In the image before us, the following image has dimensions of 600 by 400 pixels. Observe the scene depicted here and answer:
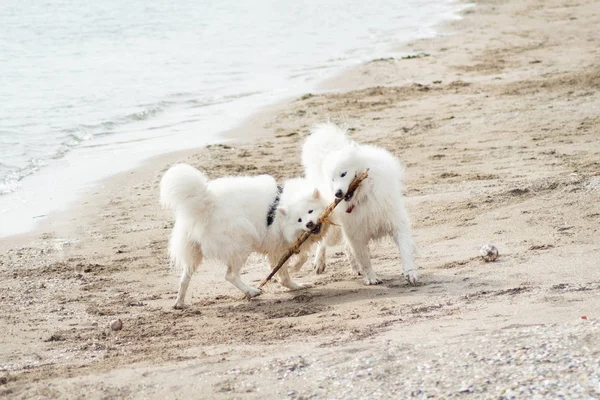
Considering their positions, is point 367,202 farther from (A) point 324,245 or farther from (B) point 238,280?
(B) point 238,280

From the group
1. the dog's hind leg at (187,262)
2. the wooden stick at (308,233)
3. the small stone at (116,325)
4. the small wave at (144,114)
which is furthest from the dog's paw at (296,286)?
the small wave at (144,114)

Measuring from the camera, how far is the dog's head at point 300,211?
24.3 ft

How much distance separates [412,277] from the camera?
270 inches

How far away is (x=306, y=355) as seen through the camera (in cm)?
495

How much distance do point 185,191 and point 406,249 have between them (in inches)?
70.1

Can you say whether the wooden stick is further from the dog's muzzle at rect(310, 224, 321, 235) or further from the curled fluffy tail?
the curled fluffy tail

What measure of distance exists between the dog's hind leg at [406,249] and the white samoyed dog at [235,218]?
2.18 ft

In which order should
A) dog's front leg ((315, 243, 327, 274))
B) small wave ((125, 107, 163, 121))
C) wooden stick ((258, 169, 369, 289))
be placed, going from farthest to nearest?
small wave ((125, 107, 163, 121)), dog's front leg ((315, 243, 327, 274)), wooden stick ((258, 169, 369, 289))

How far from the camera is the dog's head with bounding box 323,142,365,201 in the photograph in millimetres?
6977

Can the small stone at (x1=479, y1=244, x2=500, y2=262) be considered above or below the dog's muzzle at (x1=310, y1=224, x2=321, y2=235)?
below

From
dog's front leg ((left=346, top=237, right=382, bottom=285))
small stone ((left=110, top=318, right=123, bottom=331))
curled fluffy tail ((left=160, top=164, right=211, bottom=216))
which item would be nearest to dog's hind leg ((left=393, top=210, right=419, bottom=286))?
dog's front leg ((left=346, top=237, right=382, bottom=285))

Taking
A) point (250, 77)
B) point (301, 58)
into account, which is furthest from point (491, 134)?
point (301, 58)

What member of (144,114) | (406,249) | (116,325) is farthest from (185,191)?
(144,114)

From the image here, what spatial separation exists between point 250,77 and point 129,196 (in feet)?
30.7
